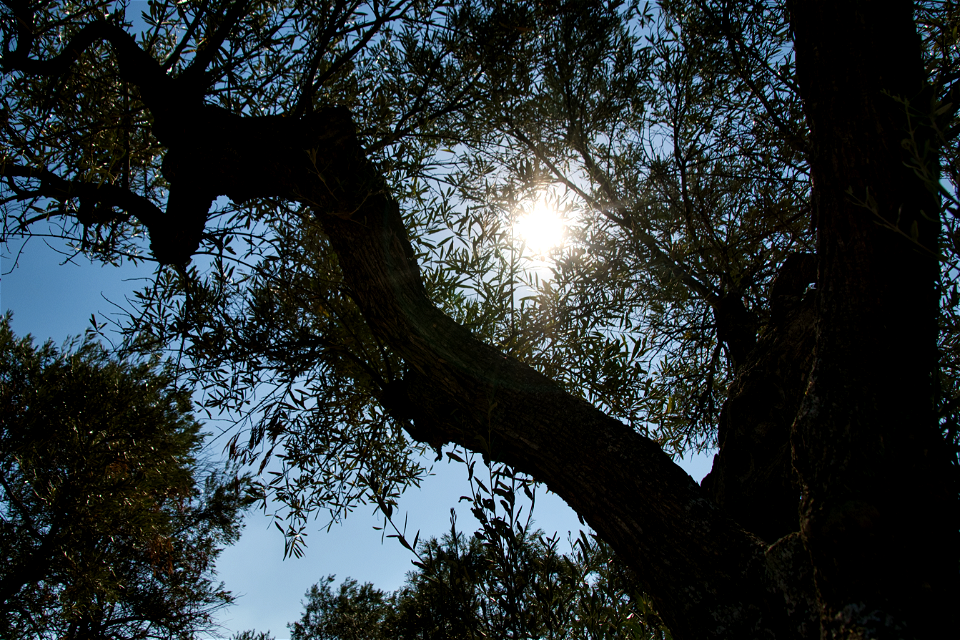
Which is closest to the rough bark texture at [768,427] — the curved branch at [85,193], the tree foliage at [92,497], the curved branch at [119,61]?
the curved branch at [85,193]

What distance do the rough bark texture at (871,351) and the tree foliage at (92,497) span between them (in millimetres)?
5820

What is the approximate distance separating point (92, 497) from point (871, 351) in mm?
7934

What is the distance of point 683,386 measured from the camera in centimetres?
427

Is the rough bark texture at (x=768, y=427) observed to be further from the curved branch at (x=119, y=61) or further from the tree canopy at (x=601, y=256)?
the curved branch at (x=119, y=61)

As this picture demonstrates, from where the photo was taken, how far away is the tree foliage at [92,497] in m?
6.22

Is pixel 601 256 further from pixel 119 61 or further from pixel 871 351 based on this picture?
pixel 119 61

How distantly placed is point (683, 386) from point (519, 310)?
161 cm

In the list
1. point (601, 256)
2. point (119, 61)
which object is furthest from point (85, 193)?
point (601, 256)

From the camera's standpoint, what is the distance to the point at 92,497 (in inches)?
249

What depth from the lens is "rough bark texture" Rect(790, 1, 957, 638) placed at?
1521mm

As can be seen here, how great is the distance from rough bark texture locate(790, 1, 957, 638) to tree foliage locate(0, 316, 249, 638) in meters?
5.82

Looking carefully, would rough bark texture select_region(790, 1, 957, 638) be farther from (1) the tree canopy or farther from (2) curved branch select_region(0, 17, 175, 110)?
(2) curved branch select_region(0, 17, 175, 110)

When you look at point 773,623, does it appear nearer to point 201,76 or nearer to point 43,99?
point 201,76

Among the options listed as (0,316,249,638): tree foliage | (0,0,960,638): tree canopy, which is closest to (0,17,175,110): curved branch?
(0,0,960,638): tree canopy
